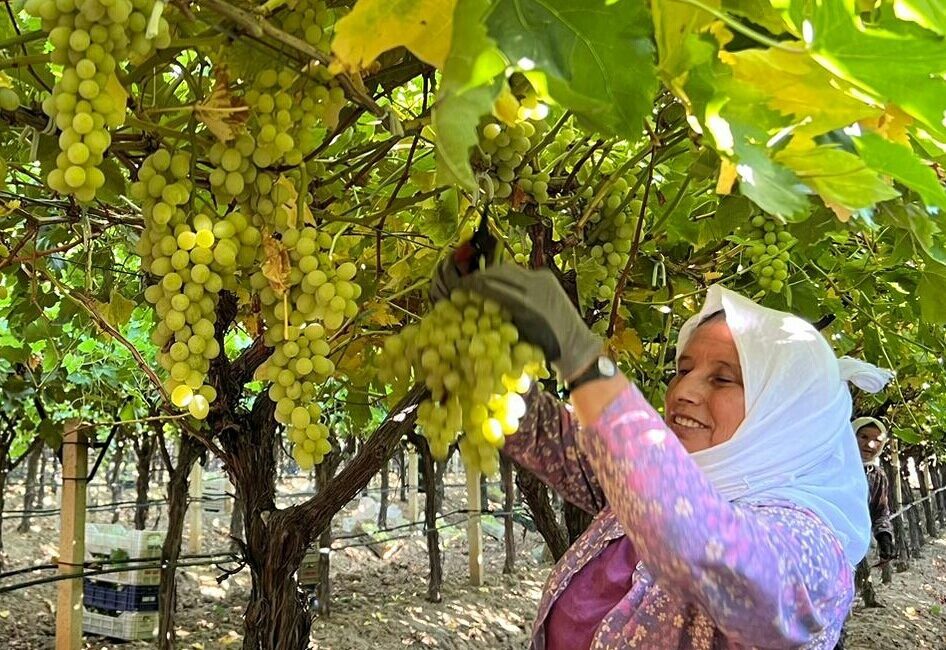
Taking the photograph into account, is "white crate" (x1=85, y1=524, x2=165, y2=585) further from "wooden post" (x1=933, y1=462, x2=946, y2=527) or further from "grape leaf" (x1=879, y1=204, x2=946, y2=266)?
"wooden post" (x1=933, y1=462, x2=946, y2=527)

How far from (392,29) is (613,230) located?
1.24m

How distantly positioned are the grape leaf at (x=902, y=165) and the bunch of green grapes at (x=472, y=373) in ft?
1.31

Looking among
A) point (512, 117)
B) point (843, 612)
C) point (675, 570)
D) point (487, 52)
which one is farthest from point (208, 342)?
point (843, 612)

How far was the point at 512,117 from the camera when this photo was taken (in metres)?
0.86

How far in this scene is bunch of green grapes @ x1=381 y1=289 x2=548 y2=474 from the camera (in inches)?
37.1

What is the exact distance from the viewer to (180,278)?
0.95 metres

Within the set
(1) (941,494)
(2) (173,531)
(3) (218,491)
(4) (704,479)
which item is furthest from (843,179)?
(1) (941,494)

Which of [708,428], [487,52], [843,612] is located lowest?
[843,612]

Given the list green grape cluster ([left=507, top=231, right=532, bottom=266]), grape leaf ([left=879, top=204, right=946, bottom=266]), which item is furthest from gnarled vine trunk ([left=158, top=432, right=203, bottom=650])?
grape leaf ([left=879, top=204, right=946, bottom=266])

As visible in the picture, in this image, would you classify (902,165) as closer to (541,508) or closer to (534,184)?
(534,184)

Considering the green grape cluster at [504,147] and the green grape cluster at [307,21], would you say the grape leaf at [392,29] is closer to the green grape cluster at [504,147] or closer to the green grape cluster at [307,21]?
the green grape cluster at [307,21]

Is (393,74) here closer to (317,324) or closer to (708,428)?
(317,324)

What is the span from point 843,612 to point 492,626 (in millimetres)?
5918

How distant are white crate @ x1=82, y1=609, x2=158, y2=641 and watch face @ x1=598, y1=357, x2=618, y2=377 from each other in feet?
16.5
